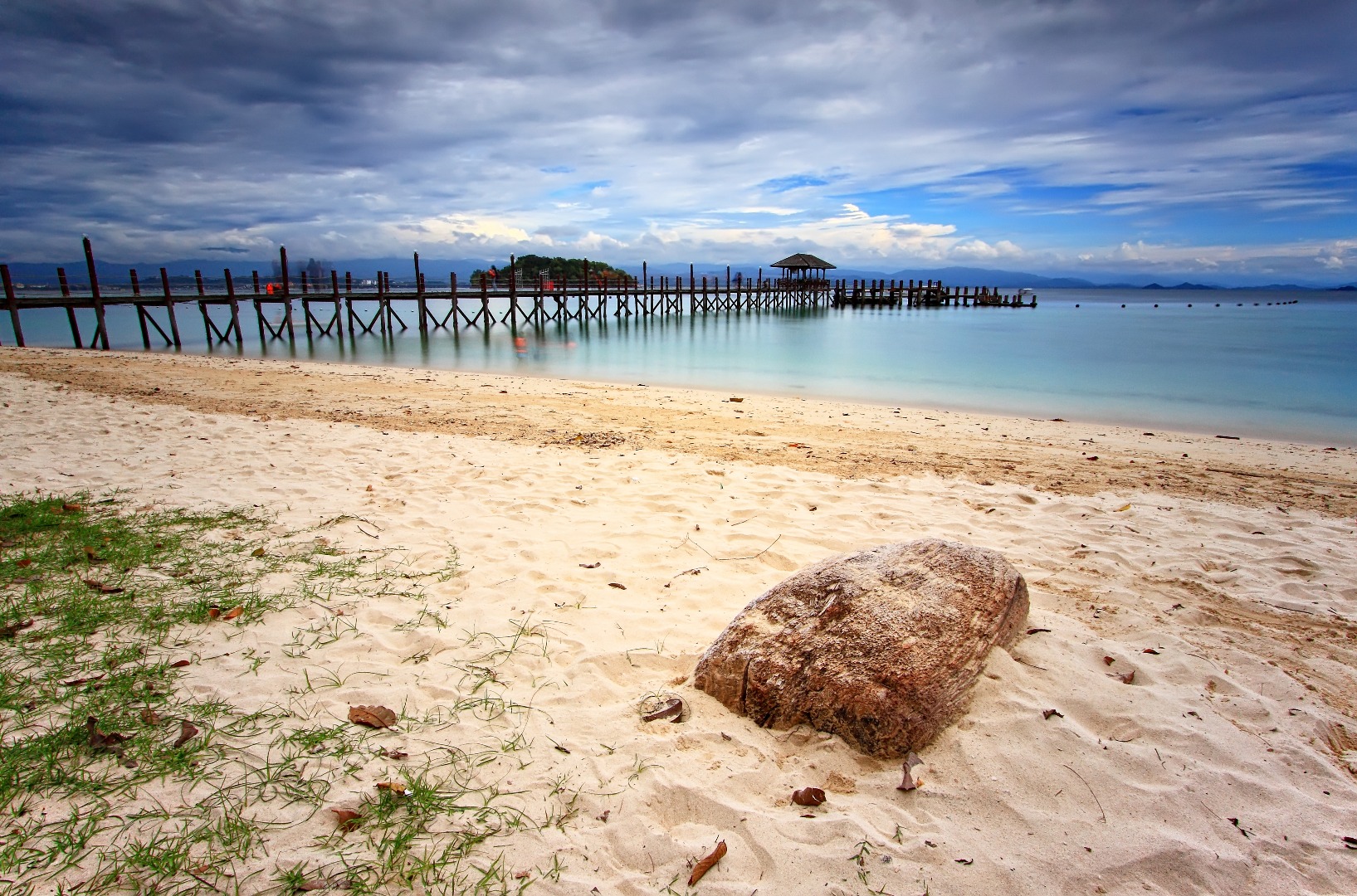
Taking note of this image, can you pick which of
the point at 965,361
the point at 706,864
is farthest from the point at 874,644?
the point at 965,361

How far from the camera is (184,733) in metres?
2.38

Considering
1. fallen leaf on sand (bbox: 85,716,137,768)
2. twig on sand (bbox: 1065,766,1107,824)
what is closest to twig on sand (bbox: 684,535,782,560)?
twig on sand (bbox: 1065,766,1107,824)

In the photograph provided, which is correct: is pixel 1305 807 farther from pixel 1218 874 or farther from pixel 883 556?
pixel 883 556

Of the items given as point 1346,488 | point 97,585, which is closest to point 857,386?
point 1346,488

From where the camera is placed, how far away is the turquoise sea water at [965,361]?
14906 mm

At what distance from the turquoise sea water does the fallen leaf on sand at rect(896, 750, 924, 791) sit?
12974 mm

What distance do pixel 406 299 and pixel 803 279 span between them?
36.2 metres

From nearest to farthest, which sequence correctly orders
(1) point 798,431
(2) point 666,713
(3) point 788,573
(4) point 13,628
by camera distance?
(2) point 666,713 → (4) point 13,628 → (3) point 788,573 → (1) point 798,431

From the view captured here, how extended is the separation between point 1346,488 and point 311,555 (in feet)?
31.3

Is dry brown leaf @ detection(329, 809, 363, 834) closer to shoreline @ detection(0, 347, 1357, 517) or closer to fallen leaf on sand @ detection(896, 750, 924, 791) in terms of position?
fallen leaf on sand @ detection(896, 750, 924, 791)

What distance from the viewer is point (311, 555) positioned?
13.2 feet

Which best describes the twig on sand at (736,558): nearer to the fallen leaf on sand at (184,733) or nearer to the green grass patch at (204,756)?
the green grass patch at (204,756)

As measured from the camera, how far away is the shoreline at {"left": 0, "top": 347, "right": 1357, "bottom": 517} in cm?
663

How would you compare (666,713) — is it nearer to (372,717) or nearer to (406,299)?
(372,717)
